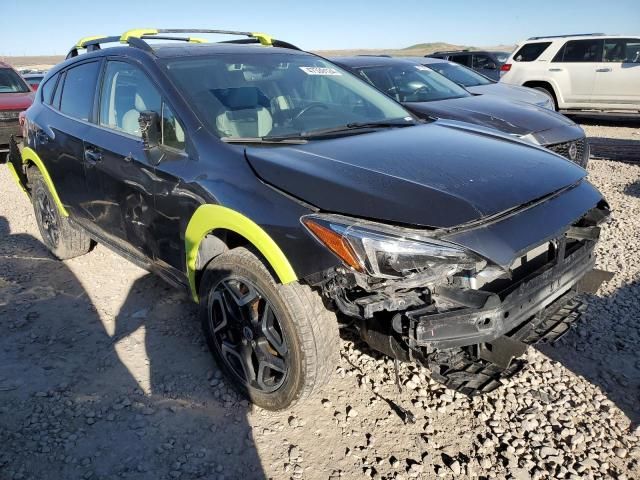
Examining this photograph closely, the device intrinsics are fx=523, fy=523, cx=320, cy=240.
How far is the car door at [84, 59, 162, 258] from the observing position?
310cm

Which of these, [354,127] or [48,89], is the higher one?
[48,89]

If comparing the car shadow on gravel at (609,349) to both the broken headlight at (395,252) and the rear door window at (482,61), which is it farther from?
the rear door window at (482,61)

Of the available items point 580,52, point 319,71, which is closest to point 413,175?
point 319,71

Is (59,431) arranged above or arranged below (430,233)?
below

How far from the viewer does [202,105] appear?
287cm

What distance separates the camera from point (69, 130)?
12.8 ft

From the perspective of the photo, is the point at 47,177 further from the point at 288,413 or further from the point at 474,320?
the point at 474,320

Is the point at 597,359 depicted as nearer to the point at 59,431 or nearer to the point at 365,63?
the point at 59,431

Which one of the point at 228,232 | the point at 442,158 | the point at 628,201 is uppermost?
the point at 442,158

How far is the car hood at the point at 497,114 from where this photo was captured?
558 cm

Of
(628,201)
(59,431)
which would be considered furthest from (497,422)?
(628,201)

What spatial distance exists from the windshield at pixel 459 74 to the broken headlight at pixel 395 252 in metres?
6.91

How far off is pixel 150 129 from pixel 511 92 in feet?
21.0

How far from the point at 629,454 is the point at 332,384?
1.45 metres
